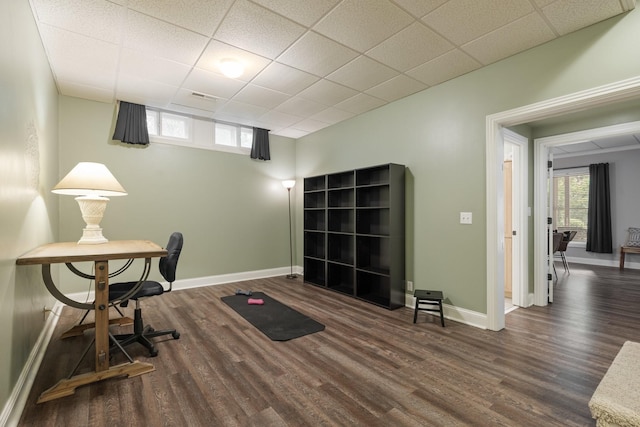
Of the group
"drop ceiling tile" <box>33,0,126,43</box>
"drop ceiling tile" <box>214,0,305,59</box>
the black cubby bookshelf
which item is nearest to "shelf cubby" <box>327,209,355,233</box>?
the black cubby bookshelf

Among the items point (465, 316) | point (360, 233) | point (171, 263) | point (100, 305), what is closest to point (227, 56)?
point (171, 263)

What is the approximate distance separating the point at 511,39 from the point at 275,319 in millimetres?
3469

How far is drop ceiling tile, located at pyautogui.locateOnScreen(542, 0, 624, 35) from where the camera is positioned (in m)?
2.09

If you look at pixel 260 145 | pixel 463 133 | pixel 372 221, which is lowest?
pixel 372 221

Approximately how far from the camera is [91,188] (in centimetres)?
231

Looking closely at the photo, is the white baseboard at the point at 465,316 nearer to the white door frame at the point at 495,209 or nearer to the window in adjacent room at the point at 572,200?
the white door frame at the point at 495,209

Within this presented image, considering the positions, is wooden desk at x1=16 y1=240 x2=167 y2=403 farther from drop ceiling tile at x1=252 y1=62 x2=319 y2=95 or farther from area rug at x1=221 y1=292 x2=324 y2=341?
drop ceiling tile at x1=252 y1=62 x2=319 y2=95

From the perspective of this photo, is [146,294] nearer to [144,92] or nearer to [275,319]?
[275,319]

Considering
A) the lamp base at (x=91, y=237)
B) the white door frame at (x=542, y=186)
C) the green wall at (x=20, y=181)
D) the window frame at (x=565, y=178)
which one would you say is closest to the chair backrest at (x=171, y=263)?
the lamp base at (x=91, y=237)

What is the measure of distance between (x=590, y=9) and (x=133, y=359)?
4.34 metres

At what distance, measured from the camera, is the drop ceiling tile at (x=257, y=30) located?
224 centimetres

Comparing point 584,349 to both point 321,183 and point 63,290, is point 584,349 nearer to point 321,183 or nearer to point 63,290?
point 321,183

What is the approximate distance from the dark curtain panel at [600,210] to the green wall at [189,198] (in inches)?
271

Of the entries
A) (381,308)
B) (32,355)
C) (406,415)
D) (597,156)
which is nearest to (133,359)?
(32,355)
